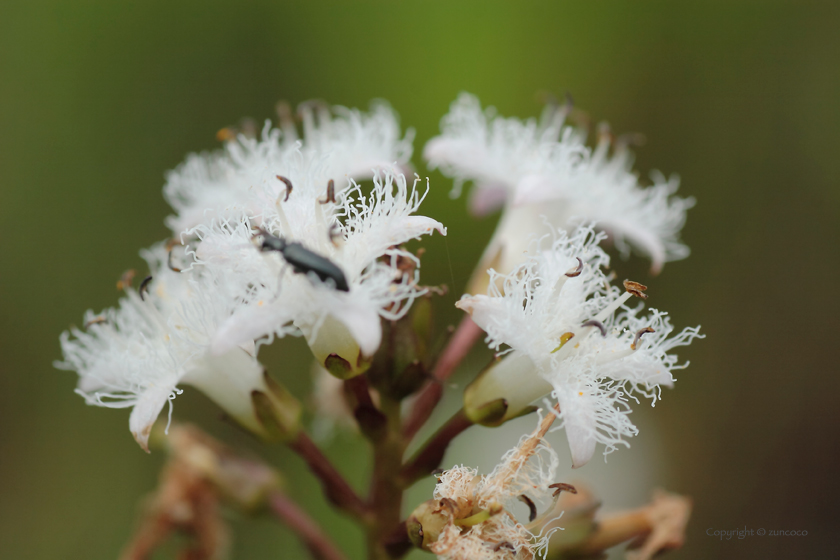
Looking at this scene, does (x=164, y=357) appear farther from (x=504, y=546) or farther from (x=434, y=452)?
(x=504, y=546)

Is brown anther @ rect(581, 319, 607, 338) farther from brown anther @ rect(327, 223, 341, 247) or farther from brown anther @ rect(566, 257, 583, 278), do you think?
brown anther @ rect(327, 223, 341, 247)

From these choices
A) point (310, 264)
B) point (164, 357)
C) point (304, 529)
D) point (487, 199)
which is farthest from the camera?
point (487, 199)

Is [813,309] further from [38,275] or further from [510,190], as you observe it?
[38,275]

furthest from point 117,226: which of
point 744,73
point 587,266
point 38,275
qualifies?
point 744,73

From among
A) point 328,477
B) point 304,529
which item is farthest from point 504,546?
point 304,529

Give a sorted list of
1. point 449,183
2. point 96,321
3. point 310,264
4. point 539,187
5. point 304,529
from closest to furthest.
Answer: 1. point 310,264
2. point 96,321
3. point 539,187
4. point 304,529
5. point 449,183

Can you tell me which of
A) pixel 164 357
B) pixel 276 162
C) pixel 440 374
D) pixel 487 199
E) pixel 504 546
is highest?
pixel 487 199
